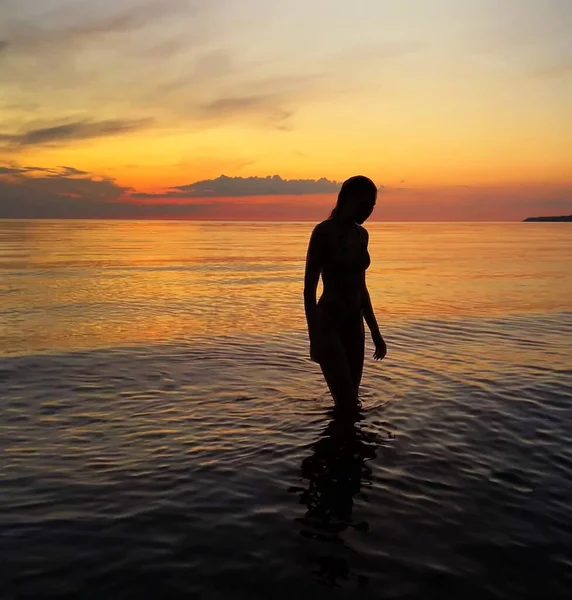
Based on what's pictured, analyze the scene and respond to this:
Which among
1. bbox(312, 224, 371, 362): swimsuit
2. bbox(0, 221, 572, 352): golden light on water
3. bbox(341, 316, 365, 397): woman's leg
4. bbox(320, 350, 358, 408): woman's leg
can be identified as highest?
bbox(312, 224, 371, 362): swimsuit

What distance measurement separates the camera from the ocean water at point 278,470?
4.30 meters

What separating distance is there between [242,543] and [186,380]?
18.6 ft

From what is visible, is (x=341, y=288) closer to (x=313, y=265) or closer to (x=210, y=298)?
(x=313, y=265)

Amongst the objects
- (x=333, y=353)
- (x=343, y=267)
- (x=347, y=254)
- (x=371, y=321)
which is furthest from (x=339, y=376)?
(x=347, y=254)

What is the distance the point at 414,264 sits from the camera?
40844mm

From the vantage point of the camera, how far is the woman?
6520 millimetres

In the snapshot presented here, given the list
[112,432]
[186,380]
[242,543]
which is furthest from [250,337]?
[242,543]

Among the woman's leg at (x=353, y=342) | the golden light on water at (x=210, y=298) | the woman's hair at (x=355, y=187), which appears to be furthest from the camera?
the golden light on water at (x=210, y=298)

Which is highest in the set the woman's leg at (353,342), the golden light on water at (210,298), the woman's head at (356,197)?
the woman's head at (356,197)

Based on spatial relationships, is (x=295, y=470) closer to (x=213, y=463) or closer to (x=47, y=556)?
(x=213, y=463)

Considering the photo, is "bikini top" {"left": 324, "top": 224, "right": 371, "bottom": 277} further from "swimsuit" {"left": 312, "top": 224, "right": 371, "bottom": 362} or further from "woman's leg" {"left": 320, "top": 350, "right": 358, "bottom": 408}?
"woman's leg" {"left": 320, "top": 350, "right": 358, "bottom": 408}

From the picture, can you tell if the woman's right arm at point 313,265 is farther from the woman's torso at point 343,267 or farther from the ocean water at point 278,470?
the ocean water at point 278,470

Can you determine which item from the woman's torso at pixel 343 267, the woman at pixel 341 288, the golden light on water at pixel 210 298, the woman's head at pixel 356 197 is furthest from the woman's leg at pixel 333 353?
the golden light on water at pixel 210 298

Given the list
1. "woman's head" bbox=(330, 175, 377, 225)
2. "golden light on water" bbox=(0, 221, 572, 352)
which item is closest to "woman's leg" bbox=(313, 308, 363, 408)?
"woman's head" bbox=(330, 175, 377, 225)
